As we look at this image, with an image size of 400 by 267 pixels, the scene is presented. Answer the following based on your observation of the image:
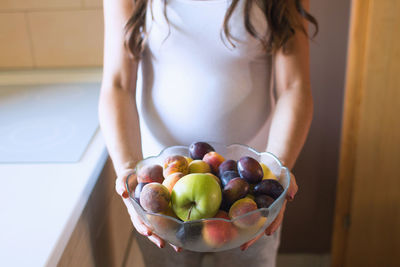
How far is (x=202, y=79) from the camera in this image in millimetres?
872

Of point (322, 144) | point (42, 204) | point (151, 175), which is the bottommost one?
point (322, 144)

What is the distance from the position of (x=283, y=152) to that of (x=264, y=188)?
0.88 feet

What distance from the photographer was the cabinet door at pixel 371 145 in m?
1.14

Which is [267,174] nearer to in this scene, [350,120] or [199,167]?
[199,167]

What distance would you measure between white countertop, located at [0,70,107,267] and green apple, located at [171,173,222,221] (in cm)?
23

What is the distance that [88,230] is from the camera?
784 millimetres

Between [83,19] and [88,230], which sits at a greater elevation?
[83,19]

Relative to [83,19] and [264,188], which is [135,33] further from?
[83,19]

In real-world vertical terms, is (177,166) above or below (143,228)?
above

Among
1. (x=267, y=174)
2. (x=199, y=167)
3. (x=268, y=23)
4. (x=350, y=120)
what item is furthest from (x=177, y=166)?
(x=350, y=120)

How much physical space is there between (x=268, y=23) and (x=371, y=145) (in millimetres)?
642

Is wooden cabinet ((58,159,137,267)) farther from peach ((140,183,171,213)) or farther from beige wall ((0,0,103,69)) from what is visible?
beige wall ((0,0,103,69))

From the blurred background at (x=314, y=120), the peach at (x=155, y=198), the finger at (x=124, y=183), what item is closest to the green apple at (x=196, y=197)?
the peach at (x=155, y=198)

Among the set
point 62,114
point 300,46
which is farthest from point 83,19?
point 300,46
